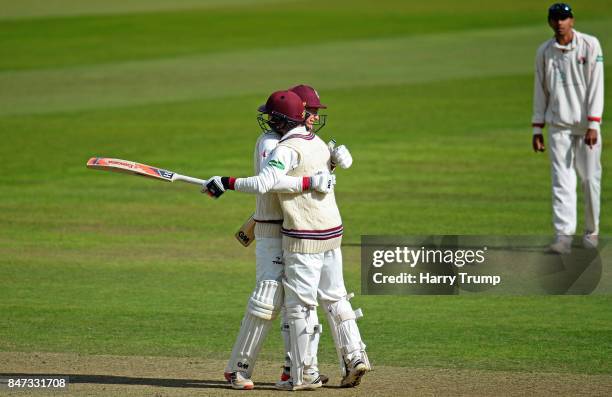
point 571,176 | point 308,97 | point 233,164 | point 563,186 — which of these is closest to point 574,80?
point 571,176

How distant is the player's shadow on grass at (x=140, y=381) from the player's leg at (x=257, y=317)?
15 cm

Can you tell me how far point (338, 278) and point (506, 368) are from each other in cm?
139

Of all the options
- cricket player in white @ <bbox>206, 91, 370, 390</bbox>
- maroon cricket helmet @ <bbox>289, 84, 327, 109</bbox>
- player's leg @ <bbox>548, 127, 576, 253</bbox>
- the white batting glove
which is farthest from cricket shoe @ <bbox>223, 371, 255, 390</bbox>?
player's leg @ <bbox>548, 127, 576, 253</bbox>

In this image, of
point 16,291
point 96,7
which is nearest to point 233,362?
point 16,291

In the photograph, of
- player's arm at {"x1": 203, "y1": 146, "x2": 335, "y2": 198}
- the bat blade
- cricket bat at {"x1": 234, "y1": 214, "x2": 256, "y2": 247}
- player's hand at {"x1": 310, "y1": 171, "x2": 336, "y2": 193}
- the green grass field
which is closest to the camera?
player's arm at {"x1": 203, "y1": 146, "x2": 335, "y2": 198}

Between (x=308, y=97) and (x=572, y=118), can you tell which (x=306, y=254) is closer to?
(x=308, y=97)

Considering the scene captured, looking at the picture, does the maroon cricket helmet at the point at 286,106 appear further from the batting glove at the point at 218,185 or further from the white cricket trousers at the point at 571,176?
the white cricket trousers at the point at 571,176

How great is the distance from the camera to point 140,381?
811 centimetres

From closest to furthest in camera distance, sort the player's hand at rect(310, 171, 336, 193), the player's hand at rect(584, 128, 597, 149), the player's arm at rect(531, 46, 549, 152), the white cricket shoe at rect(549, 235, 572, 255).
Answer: the player's hand at rect(310, 171, 336, 193), the white cricket shoe at rect(549, 235, 572, 255), the player's hand at rect(584, 128, 597, 149), the player's arm at rect(531, 46, 549, 152)

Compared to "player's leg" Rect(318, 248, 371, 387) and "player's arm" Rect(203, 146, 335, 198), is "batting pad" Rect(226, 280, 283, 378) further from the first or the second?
"player's arm" Rect(203, 146, 335, 198)

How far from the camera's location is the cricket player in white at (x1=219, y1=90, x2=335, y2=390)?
7785mm

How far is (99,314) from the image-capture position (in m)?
10.1

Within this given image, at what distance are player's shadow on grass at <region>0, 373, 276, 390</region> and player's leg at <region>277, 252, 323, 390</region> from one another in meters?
0.28

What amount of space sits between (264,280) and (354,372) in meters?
0.79
